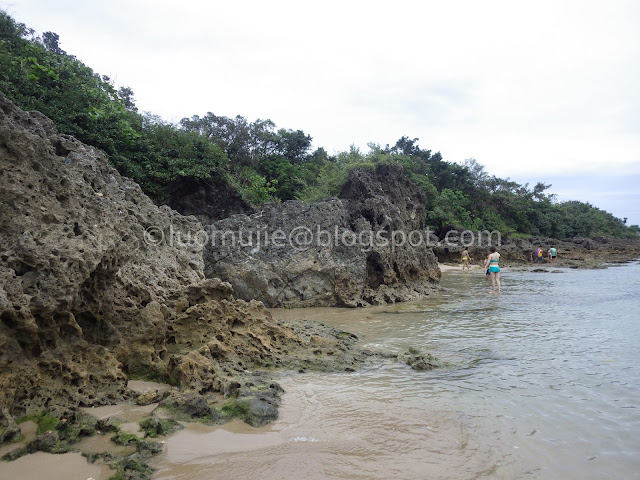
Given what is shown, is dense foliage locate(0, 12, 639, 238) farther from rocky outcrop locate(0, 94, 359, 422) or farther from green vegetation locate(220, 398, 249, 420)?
green vegetation locate(220, 398, 249, 420)

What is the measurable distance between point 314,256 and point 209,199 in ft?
23.9

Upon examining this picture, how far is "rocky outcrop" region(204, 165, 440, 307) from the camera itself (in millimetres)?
11219

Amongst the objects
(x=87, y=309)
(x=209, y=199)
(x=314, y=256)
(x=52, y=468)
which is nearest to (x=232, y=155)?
(x=209, y=199)

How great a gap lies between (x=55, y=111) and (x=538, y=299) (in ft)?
49.7

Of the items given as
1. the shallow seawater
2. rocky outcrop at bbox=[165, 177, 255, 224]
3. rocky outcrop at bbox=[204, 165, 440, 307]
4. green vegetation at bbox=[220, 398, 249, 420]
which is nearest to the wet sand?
the shallow seawater

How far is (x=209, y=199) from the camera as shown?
56.3ft

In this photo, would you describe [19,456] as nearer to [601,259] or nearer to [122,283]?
[122,283]

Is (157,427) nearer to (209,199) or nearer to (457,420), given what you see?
(457,420)

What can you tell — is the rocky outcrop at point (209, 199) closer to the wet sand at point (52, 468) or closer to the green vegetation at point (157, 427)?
the green vegetation at point (157, 427)

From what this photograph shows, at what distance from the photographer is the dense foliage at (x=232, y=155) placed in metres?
13.4

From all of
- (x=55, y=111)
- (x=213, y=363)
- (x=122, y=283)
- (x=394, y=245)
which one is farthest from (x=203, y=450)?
(x=55, y=111)

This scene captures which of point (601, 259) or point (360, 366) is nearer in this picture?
point (360, 366)

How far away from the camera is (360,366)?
5.86 metres

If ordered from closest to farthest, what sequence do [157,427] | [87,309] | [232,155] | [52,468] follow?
[52,468], [157,427], [87,309], [232,155]
